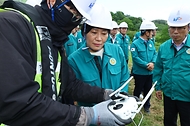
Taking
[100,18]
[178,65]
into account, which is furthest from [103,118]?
[178,65]

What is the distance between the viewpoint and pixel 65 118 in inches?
51.7

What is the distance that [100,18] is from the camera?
2.25 meters

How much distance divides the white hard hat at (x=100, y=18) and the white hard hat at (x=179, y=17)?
1.43m

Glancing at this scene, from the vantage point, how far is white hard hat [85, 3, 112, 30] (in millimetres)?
2217

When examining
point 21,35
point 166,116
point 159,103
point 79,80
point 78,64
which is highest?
point 21,35

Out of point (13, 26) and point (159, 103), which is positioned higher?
point (13, 26)

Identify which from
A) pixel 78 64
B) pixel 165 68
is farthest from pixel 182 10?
pixel 78 64

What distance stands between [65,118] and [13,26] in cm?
67

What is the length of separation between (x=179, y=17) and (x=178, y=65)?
778 mm

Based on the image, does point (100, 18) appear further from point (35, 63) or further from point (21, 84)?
point (21, 84)

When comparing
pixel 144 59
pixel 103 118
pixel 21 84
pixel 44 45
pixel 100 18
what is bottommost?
pixel 144 59

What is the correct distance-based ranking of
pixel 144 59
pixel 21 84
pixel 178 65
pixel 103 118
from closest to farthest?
pixel 21 84 → pixel 103 118 → pixel 178 65 → pixel 144 59

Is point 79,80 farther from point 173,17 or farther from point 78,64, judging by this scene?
point 173,17

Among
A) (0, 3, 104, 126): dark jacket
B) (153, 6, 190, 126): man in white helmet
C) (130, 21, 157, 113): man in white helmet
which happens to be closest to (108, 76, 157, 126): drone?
(0, 3, 104, 126): dark jacket
